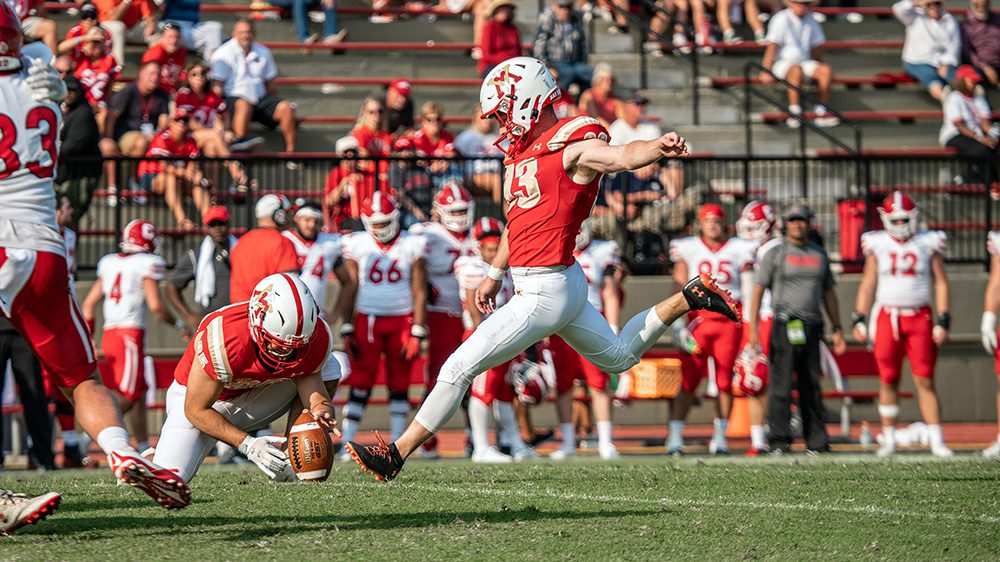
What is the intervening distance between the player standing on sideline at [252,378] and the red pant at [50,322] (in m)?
0.50

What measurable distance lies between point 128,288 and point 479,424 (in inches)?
121

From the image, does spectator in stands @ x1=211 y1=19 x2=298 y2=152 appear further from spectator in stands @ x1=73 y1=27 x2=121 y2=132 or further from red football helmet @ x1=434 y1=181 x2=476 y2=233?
red football helmet @ x1=434 y1=181 x2=476 y2=233

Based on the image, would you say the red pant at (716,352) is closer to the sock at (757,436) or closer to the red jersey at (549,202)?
the sock at (757,436)

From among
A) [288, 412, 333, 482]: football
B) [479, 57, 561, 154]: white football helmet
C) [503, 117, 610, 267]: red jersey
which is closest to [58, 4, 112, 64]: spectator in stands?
[479, 57, 561, 154]: white football helmet

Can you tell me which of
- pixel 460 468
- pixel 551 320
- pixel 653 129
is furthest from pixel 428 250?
pixel 551 320

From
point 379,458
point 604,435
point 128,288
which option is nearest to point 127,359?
point 128,288

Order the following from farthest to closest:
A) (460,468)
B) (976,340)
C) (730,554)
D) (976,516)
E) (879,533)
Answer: (976,340), (460,468), (976,516), (879,533), (730,554)

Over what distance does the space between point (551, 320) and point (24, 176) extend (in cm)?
249

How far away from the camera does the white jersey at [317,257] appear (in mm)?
11836

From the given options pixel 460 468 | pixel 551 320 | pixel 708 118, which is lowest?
pixel 460 468

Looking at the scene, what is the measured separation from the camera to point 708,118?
1750cm

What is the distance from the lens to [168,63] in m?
15.7

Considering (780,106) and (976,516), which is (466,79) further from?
(976,516)

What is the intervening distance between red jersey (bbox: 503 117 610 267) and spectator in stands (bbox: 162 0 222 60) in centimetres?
995
